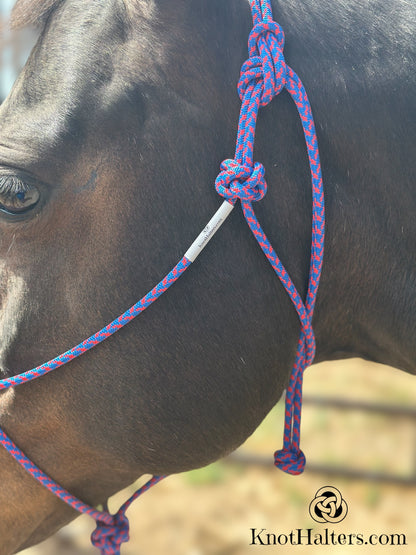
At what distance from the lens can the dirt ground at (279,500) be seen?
13.3 feet

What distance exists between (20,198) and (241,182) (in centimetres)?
46

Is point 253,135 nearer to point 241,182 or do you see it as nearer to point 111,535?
point 241,182

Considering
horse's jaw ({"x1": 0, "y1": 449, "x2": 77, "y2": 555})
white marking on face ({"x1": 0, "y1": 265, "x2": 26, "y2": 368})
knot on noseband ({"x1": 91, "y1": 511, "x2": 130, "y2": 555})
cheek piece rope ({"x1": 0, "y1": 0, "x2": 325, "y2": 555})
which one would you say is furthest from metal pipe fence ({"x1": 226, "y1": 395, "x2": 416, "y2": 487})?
white marking on face ({"x1": 0, "y1": 265, "x2": 26, "y2": 368})

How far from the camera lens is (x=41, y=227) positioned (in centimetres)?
138

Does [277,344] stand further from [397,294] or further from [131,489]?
[131,489]

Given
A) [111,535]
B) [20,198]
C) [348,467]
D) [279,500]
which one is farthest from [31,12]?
[348,467]

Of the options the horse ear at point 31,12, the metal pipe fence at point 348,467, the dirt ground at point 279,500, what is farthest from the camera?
the metal pipe fence at point 348,467

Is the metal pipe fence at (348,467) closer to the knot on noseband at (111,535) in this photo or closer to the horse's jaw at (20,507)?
the knot on noseband at (111,535)

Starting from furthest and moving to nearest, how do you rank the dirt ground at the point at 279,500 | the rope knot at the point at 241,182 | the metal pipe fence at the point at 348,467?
1. the metal pipe fence at the point at 348,467
2. the dirt ground at the point at 279,500
3. the rope knot at the point at 241,182

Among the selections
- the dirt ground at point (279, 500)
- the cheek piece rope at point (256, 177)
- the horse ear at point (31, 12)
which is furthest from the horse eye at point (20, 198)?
the dirt ground at point (279, 500)

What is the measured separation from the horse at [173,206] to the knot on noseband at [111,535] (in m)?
0.28

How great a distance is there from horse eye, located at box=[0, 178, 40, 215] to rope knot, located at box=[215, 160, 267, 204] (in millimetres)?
380

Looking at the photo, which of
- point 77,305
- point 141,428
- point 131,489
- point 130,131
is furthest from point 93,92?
point 131,489

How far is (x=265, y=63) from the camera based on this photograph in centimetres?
134
